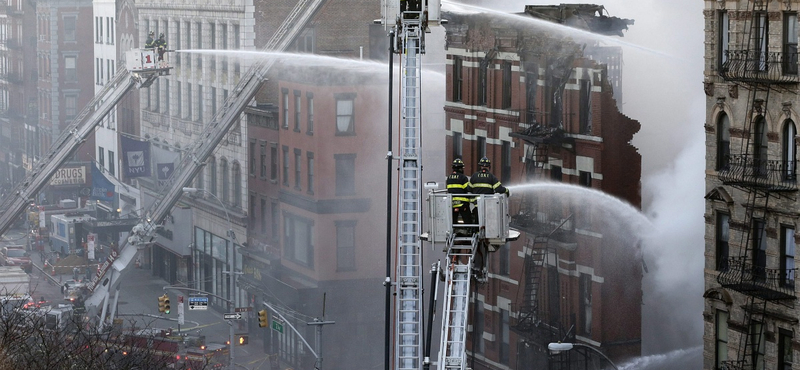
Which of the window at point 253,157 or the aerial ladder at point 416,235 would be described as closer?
the aerial ladder at point 416,235

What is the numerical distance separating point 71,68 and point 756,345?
95.0 meters

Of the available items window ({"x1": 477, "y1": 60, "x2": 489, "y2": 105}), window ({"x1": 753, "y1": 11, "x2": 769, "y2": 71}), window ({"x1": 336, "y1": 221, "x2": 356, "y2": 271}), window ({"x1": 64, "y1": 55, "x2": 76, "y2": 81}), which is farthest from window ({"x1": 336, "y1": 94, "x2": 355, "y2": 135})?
window ({"x1": 64, "y1": 55, "x2": 76, "y2": 81})

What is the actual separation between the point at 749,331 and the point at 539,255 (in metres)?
13.9

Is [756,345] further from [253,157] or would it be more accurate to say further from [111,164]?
[111,164]

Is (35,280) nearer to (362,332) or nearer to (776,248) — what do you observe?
(362,332)

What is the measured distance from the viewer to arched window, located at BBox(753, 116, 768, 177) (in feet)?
120

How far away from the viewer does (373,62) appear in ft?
242

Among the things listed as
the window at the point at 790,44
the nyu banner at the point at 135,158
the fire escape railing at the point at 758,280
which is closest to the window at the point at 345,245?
the nyu banner at the point at 135,158

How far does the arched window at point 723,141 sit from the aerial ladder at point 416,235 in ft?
33.6

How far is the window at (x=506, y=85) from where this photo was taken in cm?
5250

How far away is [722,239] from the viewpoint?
38.5 m

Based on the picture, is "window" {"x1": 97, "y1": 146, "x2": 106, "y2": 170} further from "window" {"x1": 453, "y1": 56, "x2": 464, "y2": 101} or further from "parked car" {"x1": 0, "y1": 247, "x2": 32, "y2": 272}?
"window" {"x1": 453, "y1": 56, "x2": 464, "y2": 101}

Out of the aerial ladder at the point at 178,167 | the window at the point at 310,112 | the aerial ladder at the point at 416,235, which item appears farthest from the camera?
the window at the point at 310,112

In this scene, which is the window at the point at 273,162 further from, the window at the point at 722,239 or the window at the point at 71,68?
the window at the point at 71,68
